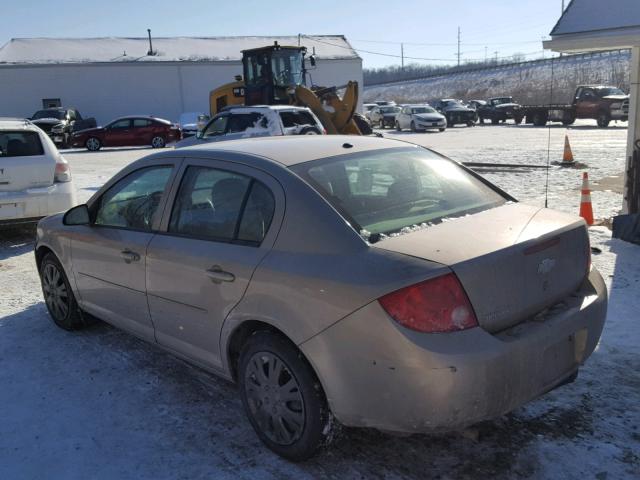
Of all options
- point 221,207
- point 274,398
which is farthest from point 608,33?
point 274,398

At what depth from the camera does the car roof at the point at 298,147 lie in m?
3.43

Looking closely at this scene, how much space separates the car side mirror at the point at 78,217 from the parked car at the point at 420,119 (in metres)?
29.3

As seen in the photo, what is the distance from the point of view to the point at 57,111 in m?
31.6

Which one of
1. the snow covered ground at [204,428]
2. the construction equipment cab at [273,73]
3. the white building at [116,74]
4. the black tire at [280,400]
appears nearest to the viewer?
the black tire at [280,400]

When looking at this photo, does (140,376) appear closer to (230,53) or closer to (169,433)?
(169,433)

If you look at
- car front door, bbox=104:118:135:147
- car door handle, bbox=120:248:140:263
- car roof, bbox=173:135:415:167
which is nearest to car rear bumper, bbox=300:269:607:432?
car roof, bbox=173:135:415:167

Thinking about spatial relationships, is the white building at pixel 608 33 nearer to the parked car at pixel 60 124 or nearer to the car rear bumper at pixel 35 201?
the car rear bumper at pixel 35 201

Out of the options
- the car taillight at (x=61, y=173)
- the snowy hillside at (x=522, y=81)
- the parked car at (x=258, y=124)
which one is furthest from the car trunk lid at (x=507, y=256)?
the snowy hillside at (x=522, y=81)

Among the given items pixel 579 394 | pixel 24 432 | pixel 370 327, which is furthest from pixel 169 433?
pixel 579 394

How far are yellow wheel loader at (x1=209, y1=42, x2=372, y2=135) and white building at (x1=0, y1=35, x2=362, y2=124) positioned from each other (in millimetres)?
20435

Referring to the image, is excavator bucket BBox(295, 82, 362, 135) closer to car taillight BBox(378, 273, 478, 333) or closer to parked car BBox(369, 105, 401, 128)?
car taillight BBox(378, 273, 478, 333)

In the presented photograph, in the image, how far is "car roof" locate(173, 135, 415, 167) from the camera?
3434 mm

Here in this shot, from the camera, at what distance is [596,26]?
23.9 ft

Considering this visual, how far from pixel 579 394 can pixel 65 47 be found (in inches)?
1789
